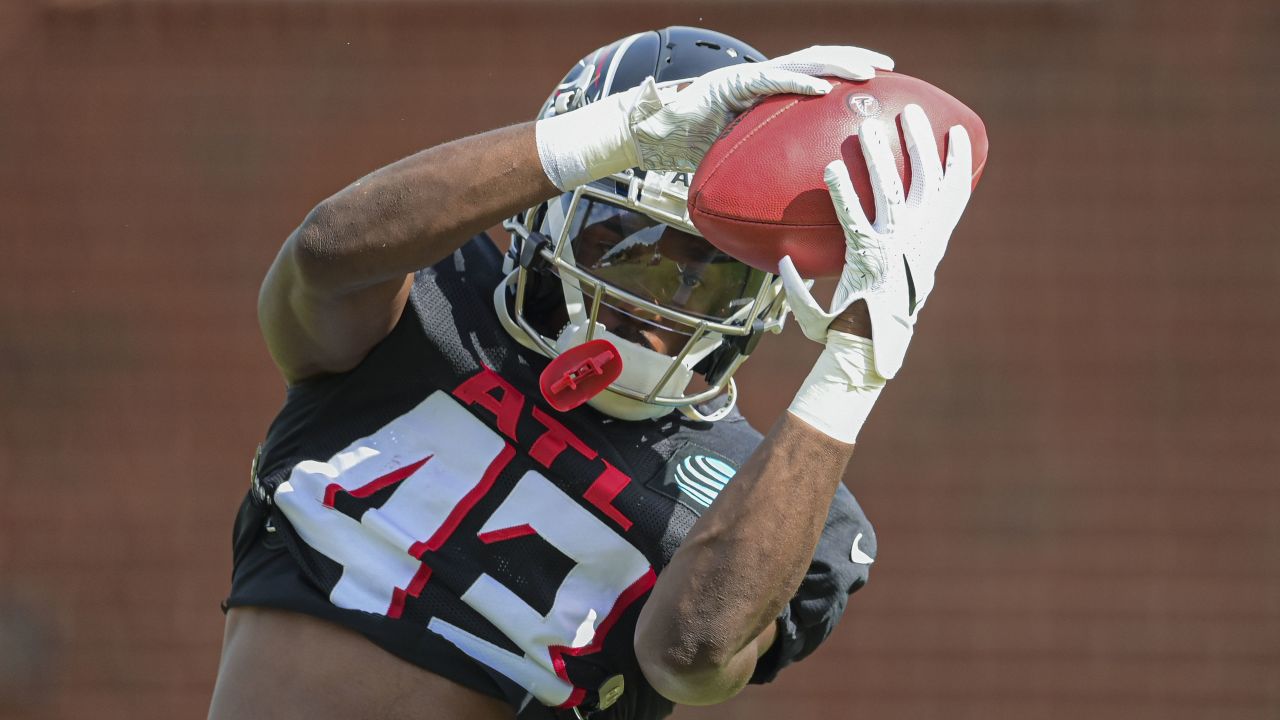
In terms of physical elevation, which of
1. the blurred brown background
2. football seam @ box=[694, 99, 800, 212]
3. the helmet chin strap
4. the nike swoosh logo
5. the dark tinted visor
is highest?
football seam @ box=[694, 99, 800, 212]

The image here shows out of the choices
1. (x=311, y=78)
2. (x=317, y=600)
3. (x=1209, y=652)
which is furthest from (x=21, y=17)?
(x=1209, y=652)

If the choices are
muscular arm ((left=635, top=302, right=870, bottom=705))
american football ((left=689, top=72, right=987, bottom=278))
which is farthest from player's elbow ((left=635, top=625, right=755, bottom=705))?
american football ((left=689, top=72, right=987, bottom=278))

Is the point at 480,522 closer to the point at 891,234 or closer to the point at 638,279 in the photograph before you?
the point at 638,279

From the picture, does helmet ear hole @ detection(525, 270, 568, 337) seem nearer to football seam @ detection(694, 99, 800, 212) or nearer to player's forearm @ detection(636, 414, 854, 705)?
football seam @ detection(694, 99, 800, 212)

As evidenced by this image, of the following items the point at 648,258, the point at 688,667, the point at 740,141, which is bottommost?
the point at 688,667

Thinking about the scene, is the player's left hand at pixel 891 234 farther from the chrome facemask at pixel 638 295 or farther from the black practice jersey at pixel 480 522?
the black practice jersey at pixel 480 522

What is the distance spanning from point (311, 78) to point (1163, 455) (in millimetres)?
2825

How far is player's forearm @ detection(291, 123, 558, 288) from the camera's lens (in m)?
1.40

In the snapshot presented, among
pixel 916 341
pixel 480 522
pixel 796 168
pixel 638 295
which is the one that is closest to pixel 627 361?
pixel 638 295

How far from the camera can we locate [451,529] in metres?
1.61

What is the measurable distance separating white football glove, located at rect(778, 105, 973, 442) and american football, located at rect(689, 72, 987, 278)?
0.03 meters

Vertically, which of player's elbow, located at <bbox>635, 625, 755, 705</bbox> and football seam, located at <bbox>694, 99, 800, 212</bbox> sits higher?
football seam, located at <bbox>694, 99, 800, 212</bbox>

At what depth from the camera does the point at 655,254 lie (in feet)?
5.44

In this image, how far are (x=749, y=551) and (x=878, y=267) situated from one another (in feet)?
1.05
